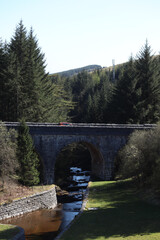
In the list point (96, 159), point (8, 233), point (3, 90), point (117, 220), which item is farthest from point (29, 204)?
point (3, 90)

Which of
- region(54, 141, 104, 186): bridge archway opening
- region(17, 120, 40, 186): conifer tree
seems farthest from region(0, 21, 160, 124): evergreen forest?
region(17, 120, 40, 186): conifer tree

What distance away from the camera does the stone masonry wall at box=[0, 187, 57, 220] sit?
23141 millimetres

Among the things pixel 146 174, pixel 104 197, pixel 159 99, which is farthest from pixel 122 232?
pixel 159 99

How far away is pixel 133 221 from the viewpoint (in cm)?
1834

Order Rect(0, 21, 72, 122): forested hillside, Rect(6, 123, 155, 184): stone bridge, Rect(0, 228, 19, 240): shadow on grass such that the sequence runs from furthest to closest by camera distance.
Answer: Rect(0, 21, 72, 122): forested hillside
Rect(6, 123, 155, 184): stone bridge
Rect(0, 228, 19, 240): shadow on grass

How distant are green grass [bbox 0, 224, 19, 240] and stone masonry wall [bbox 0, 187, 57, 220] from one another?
4.20 metres

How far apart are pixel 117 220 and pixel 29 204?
9.82 metres

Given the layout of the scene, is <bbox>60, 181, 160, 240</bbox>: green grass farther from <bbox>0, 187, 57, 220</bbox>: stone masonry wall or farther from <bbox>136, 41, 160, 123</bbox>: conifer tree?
<bbox>136, 41, 160, 123</bbox>: conifer tree

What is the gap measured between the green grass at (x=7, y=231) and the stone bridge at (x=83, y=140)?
47.6 feet

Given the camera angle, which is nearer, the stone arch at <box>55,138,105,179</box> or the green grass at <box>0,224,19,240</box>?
the green grass at <box>0,224,19,240</box>

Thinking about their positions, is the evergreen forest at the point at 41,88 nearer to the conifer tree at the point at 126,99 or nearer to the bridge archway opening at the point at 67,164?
the conifer tree at the point at 126,99

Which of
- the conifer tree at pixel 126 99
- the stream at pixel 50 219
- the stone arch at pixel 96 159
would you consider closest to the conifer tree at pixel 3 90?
A: the stone arch at pixel 96 159

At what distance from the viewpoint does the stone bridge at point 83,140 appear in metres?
33.3

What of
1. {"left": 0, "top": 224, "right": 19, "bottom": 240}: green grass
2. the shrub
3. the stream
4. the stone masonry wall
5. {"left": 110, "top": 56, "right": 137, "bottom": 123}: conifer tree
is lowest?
the stream
